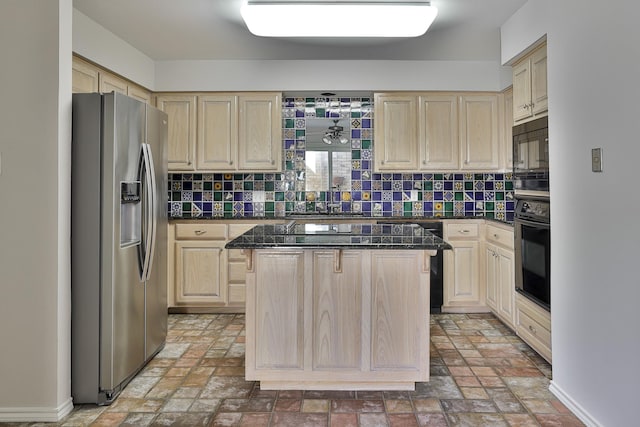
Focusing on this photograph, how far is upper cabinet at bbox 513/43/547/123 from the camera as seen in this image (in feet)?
9.09

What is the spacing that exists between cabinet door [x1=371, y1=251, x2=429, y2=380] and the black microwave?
108 cm

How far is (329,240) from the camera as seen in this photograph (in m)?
2.38

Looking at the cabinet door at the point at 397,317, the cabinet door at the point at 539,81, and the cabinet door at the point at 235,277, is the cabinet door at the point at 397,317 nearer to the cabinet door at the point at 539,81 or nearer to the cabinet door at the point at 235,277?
the cabinet door at the point at 539,81

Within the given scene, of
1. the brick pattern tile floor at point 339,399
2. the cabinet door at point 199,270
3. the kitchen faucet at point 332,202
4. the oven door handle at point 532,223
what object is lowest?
the brick pattern tile floor at point 339,399

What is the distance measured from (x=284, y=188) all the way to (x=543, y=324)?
2769 millimetres

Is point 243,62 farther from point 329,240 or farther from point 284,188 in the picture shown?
point 329,240

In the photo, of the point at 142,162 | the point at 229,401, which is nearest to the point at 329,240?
the point at 229,401

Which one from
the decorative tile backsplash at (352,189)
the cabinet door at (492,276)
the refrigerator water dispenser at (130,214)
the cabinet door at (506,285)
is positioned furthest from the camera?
the decorative tile backsplash at (352,189)

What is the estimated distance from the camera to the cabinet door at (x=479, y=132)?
421cm

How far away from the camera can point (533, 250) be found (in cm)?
288

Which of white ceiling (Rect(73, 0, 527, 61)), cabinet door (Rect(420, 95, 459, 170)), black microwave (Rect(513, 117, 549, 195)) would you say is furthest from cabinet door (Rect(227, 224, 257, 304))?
black microwave (Rect(513, 117, 549, 195))
